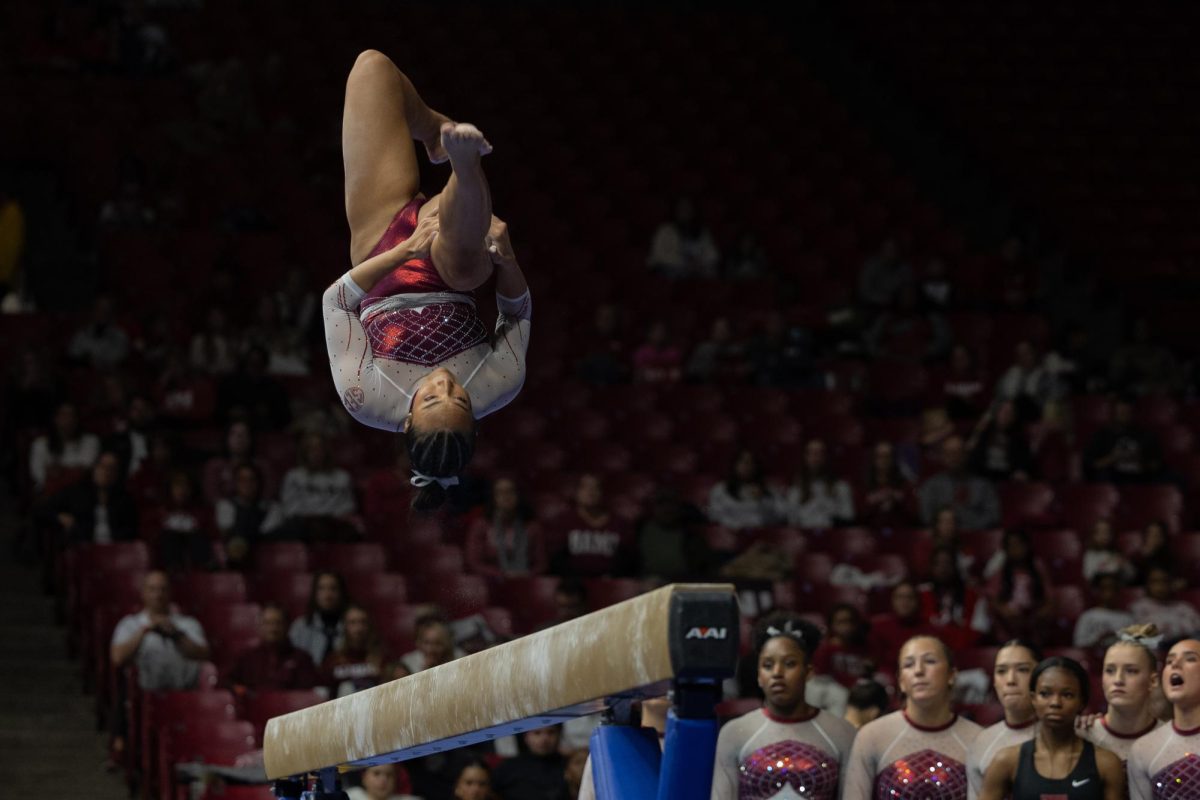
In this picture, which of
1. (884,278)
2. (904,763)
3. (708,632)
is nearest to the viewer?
(708,632)

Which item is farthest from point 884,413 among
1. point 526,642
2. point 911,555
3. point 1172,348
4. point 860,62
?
point 526,642

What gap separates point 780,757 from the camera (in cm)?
616

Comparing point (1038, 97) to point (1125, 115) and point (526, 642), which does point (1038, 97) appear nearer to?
point (1125, 115)

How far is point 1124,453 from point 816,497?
7.46 ft

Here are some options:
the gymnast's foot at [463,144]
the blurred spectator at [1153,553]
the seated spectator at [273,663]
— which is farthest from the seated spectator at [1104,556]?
the gymnast's foot at [463,144]

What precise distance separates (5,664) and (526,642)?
256 inches

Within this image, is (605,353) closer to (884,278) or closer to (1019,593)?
(884,278)

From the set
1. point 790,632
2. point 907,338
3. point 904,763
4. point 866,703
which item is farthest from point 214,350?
point 904,763

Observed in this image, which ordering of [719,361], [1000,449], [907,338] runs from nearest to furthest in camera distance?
1. [1000,449]
2. [719,361]
3. [907,338]

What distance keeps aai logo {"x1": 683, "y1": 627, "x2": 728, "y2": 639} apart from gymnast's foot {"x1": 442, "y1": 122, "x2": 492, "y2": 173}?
152 cm

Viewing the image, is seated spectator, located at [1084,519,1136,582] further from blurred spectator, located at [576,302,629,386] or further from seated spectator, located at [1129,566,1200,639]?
blurred spectator, located at [576,302,629,386]

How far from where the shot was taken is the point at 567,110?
1572cm

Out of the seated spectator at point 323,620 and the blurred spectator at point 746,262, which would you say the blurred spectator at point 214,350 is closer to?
the seated spectator at point 323,620

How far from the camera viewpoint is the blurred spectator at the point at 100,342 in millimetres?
11359
